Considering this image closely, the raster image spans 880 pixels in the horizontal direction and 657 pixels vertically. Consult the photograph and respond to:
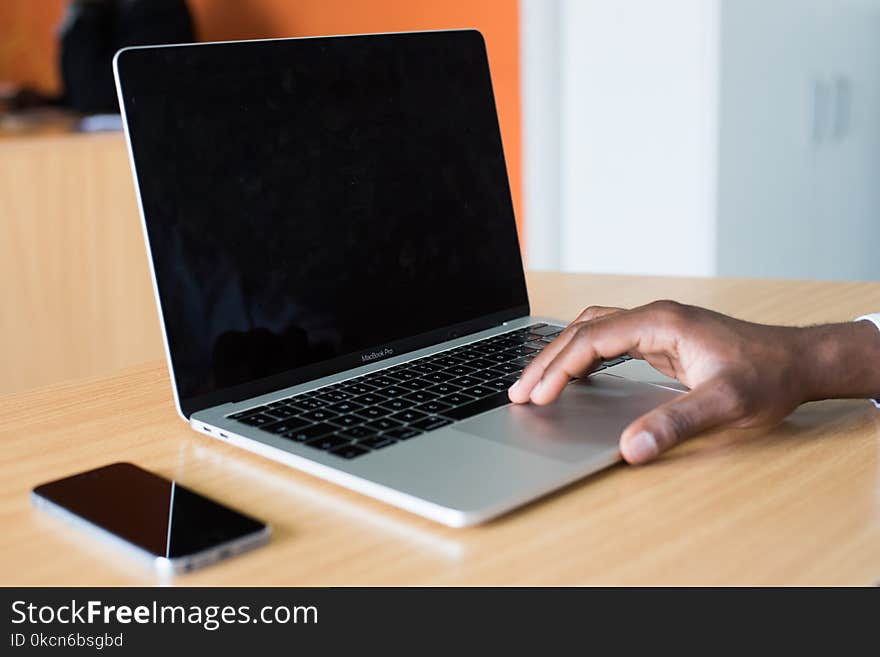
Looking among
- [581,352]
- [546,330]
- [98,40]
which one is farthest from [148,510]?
[98,40]

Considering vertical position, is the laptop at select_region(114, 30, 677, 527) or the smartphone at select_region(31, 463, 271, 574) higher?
the laptop at select_region(114, 30, 677, 527)

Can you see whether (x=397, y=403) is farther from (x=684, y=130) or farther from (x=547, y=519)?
(x=684, y=130)

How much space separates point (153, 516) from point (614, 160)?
191cm

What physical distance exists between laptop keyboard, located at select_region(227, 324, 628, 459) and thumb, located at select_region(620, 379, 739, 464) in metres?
0.13

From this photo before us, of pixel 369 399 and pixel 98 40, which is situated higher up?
pixel 98 40

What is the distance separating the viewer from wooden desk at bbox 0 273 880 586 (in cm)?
58

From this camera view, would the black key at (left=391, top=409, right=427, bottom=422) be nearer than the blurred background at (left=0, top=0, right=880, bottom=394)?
Yes

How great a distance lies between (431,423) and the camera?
754mm

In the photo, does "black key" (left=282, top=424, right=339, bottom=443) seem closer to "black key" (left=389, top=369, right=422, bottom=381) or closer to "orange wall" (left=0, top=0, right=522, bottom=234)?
"black key" (left=389, top=369, right=422, bottom=381)

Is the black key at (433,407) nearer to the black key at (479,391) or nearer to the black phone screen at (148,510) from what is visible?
the black key at (479,391)

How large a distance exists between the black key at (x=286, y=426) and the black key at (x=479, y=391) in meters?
0.13

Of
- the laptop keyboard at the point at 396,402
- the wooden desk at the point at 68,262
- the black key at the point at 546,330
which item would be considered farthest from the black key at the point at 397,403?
the wooden desk at the point at 68,262

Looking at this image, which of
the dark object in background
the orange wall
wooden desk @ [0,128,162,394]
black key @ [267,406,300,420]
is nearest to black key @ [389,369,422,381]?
black key @ [267,406,300,420]
